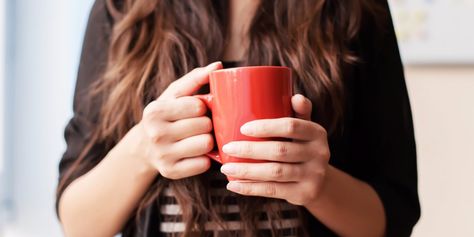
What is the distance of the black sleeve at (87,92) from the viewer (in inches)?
Answer: 25.8

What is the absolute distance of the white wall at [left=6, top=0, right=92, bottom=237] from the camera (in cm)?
110

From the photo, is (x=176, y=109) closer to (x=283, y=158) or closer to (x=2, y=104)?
(x=283, y=158)

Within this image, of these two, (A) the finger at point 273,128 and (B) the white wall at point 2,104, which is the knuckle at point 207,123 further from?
(B) the white wall at point 2,104

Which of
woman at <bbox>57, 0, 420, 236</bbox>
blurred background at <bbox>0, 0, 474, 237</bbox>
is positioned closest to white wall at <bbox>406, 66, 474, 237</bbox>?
blurred background at <bbox>0, 0, 474, 237</bbox>

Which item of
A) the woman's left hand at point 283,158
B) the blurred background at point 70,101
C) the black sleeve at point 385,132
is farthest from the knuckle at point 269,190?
the blurred background at point 70,101

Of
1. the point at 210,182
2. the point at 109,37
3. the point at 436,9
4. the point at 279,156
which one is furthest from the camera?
the point at 436,9

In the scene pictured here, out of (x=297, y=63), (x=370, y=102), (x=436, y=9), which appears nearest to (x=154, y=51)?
(x=297, y=63)

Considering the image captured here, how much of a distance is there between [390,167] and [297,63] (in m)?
0.20

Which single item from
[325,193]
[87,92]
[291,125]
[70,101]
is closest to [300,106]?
[291,125]

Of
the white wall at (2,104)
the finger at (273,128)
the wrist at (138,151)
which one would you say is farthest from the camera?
the white wall at (2,104)

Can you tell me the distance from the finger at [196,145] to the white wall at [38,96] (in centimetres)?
73

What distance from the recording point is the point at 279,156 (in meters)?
0.42

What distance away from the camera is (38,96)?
1.11 metres

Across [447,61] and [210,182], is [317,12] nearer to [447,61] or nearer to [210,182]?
[210,182]
